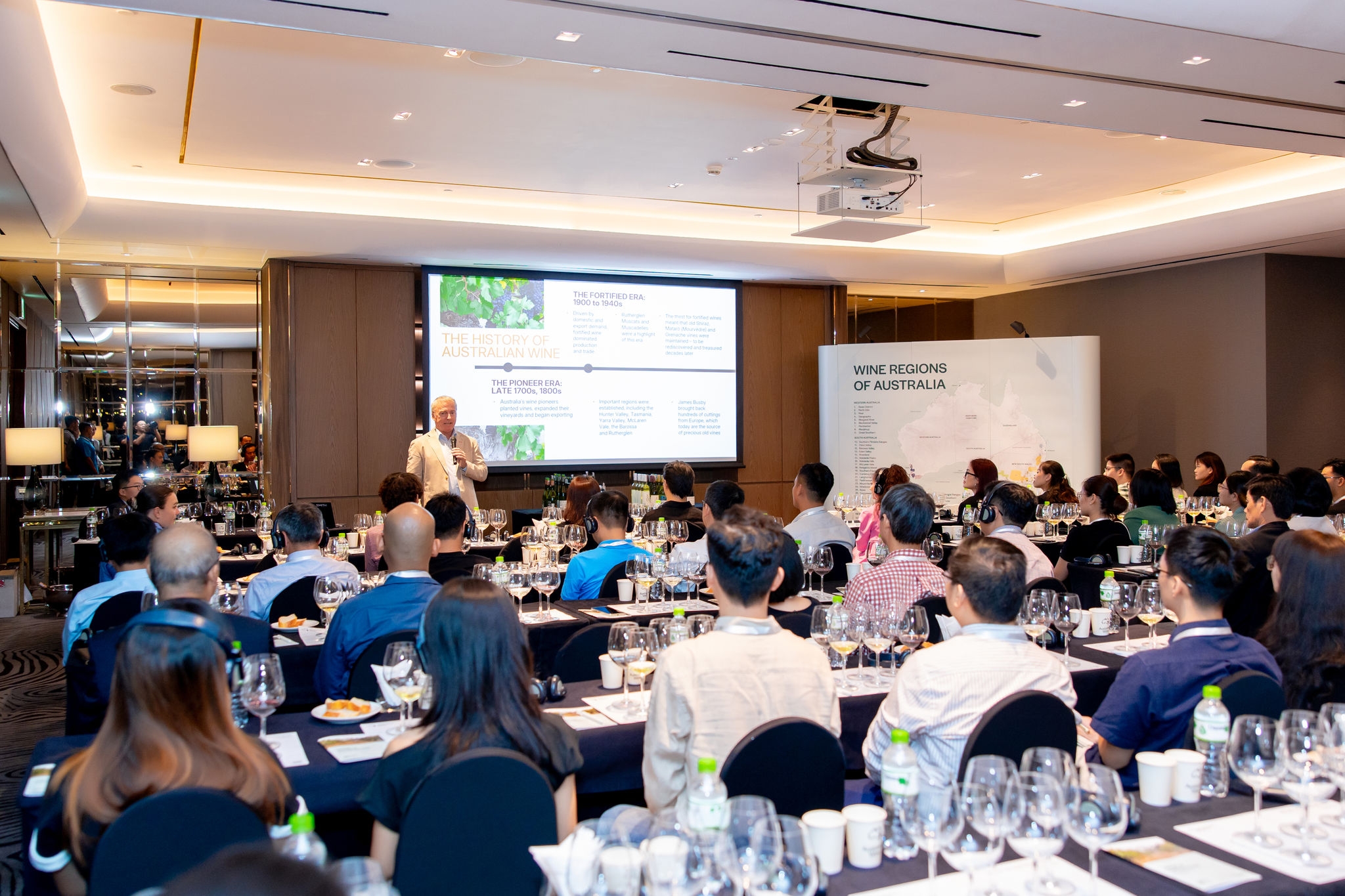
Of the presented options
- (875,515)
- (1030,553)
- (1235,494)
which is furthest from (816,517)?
(1235,494)

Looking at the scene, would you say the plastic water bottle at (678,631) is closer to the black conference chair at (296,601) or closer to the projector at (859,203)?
the black conference chair at (296,601)

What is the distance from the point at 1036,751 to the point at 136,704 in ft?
5.52

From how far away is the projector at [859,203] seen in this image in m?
7.21

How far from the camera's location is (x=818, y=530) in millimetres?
6516

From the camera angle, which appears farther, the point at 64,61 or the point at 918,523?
the point at 64,61

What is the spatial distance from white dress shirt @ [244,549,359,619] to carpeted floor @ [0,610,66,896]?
1.25m

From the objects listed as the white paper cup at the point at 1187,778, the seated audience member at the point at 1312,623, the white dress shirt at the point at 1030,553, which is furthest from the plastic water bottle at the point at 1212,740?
the white dress shirt at the point at 1030,553

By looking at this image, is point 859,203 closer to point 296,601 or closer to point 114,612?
point 296,601

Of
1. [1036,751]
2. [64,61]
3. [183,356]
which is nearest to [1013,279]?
[183,356]

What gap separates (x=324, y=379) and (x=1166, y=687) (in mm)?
8984

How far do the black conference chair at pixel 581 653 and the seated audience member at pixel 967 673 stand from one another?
1.27 metres

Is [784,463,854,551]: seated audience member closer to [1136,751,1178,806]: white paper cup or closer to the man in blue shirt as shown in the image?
the man in blue shirt

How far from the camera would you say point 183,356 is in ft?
34.8

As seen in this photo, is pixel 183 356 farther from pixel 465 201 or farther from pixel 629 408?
pixel 629 408
